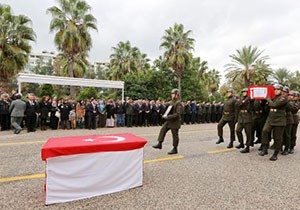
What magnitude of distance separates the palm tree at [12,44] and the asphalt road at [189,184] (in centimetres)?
962

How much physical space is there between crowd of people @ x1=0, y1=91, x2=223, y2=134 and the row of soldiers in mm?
1845

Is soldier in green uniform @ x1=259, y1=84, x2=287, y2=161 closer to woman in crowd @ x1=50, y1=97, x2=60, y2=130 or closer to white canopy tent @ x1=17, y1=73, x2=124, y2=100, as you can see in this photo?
woman in crowd @ x1=50, y1=97, x2=60, y2=130

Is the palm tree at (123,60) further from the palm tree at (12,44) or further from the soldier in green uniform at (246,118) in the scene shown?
the soldier in green uniform at (246,118)

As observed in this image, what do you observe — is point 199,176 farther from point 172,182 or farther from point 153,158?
point 153,158

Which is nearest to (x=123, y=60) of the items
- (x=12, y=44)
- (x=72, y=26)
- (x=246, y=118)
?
(x=72, y=26)

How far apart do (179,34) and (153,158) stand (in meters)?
26.1

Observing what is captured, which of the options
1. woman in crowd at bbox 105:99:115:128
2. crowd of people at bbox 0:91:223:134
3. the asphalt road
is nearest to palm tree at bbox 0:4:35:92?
crowd of people at bbox 0:91:223:134

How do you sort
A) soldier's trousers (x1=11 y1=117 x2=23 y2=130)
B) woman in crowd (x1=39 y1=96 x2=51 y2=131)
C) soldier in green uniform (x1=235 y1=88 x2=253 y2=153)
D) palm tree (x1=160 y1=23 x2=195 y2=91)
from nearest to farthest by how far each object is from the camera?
soldier in green uniform (x1=235 y1=88 x2=253 y2=153) → soldier's trousers (x1=11 y1=117 x2=23 y2=130) → woman in crowd (x1=39 y1=96 x2=51 y2=131) → palm tree (x1=160 y1=23 x2=195 y2=91)

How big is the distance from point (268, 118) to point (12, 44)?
1503 centimetres

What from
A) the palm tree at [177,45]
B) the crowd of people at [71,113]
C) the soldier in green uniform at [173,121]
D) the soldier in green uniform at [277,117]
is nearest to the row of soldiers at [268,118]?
the soldier in green uniform at [277,117]

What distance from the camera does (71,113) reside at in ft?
39.1

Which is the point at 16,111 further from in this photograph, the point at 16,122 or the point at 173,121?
the point at 173,121

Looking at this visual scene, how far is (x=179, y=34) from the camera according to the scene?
29609mm

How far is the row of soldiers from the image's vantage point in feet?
20.4
